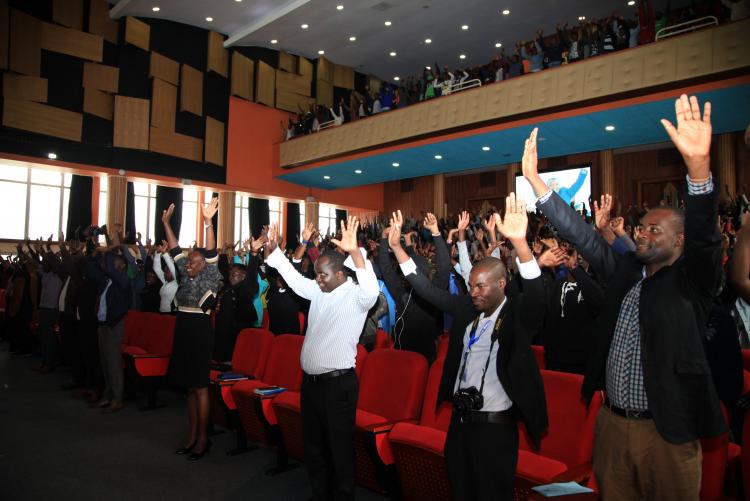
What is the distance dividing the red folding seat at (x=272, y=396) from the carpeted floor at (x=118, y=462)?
6.2 inches

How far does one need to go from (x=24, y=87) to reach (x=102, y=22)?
256 cm

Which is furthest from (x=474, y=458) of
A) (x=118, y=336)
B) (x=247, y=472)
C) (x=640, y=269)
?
(x=118, y=336)

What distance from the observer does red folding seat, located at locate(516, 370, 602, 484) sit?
2.16m

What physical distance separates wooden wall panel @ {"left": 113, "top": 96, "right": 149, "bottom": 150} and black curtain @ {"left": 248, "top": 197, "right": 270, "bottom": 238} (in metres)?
4.19

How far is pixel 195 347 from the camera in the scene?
12.2ft

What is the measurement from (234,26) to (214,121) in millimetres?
2778

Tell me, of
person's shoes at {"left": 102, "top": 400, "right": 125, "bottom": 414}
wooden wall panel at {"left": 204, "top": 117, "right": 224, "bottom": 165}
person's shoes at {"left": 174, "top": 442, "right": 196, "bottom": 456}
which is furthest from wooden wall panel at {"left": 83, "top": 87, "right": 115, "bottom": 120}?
person's shoes at {"left": 174, "top": 442, "right": 196, "bottom": 456}

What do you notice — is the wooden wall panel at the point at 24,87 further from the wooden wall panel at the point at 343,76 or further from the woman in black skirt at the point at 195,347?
the woman in black skirt at the point at 195,347

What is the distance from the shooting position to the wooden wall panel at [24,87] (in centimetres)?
1122

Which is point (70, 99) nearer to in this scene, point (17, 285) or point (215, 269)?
point (17, 285)

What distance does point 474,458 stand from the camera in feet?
6.46

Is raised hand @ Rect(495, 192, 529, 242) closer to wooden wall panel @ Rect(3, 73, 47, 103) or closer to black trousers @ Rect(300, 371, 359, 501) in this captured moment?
black trousers @ Rect(300, 371, 359, 501)

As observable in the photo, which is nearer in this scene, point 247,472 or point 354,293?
point 354,293

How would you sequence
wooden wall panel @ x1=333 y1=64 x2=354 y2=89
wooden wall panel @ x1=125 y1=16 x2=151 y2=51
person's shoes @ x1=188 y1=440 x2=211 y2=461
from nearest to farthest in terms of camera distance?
person's shoes @ x1=188 y1=440 x2=211 y2=461 < wooden wall panel @ x1=125 y1=16 x2=151 y2=51 < wooden wall panel @ x1=333 y1=64 x2=354 y2=89
